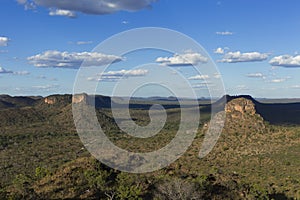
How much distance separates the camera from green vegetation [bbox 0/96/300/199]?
36625mm

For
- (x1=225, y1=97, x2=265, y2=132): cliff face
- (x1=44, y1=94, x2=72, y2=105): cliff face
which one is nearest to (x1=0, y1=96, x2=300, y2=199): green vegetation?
(x1=225, y1=97, x2=265, y2=132): cliff face

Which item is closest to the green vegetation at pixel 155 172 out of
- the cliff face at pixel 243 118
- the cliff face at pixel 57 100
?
the cliff face at pixel 243 118

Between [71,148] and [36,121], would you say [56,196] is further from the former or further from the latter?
[36,121]

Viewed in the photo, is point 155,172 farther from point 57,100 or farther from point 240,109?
point 57,100

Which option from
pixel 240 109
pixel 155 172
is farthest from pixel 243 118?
pixel 155 172

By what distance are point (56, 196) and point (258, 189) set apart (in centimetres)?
2031

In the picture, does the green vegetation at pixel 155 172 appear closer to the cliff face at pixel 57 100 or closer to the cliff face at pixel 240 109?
the cliff face at pixel 240 109

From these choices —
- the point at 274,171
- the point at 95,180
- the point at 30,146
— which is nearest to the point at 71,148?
the point at 30,146

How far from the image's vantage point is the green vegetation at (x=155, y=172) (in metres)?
36.6

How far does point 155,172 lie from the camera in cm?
5012

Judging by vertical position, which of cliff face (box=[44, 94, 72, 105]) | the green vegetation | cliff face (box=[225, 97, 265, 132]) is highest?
cliff face (box=[44, 94, 72, 105])

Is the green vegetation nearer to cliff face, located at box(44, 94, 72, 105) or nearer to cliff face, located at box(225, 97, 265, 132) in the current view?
cliff face, located at box(225, 97, 265, 132)

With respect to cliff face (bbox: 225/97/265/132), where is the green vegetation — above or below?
below

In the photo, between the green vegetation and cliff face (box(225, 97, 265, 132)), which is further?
cliff face (box(225, 97, 265, 132))
